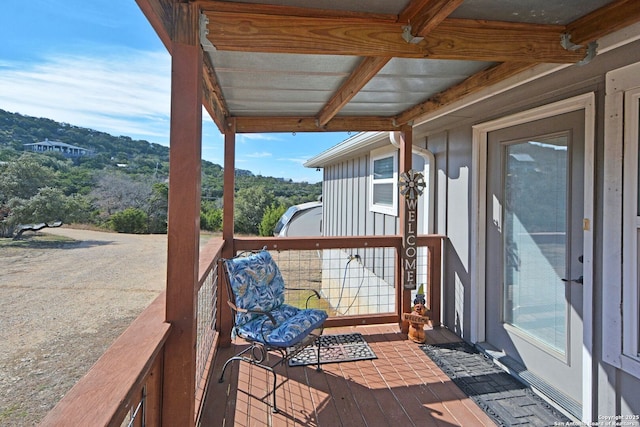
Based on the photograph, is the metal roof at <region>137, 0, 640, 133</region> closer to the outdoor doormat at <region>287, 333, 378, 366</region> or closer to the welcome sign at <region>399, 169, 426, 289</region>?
the welcome sign at <region>399, 169, 426, 289</region>

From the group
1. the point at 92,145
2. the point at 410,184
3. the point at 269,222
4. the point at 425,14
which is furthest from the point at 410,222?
the point at 269,222

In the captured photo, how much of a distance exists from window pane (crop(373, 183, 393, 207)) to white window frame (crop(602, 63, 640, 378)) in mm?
3506

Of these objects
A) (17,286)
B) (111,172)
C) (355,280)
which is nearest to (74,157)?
(111,172)

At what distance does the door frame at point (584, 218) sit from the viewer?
7.15 ft

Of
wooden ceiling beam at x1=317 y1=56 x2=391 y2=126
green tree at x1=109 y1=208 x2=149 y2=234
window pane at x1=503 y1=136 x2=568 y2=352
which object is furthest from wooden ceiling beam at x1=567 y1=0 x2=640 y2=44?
green tree at x1=109 y1=208 x2=149 y2=234

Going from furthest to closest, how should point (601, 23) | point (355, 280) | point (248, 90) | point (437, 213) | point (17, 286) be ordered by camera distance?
point (355, 280) < point (17, 286) < point (437, 213) < point (248, 90) < point (601, 23)

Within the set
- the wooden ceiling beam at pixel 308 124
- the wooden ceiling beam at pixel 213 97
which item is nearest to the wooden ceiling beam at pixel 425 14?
the wooden ceiling beam at pixel 213 97

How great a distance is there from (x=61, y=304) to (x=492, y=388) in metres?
7.48

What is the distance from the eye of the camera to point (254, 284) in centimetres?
296

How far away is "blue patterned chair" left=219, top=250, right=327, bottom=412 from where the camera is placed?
2.59 metres

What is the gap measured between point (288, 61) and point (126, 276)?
8.40m

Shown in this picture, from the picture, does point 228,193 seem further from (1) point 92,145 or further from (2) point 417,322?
(2) point 417,322

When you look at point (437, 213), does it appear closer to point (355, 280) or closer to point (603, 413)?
point (603, 413)

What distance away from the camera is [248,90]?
2.70 meters
